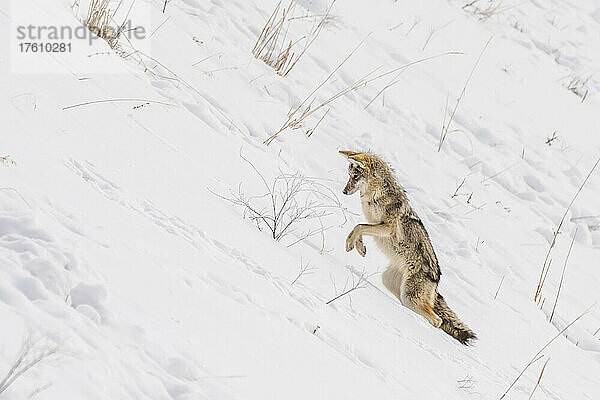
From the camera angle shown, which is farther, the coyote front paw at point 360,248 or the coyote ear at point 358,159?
the coyote ear at point 358,159

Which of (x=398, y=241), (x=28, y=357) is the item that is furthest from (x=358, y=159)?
(x=28, y=357)

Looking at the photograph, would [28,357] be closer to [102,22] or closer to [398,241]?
[398,241]

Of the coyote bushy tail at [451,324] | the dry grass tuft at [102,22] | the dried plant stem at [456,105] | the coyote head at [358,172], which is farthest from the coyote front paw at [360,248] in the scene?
the dried plant stem at [456,105]

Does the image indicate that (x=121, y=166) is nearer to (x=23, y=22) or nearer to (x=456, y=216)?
(x=23, y=22)

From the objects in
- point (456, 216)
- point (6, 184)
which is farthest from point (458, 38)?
point (6, 184)

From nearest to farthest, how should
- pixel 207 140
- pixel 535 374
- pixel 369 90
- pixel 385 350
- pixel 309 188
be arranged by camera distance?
pixel 385 350 < pixel 535 374 < pixel 207 140 < pixel 309 188 < pixel 369 90

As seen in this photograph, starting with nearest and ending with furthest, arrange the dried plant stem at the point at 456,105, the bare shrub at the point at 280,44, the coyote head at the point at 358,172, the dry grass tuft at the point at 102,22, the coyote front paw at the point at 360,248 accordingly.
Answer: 1. the coyote front paw at the point at 360,248
2. the coyote head at the point at 358,172
3. the dry grass tuft at the point at 102,22
4. the bare shrub at the point at 280,44
5. the dried plant stem at the point at 456,105

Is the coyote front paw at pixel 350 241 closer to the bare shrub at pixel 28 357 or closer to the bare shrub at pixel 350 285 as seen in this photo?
the bare shrub at pixel 350 285

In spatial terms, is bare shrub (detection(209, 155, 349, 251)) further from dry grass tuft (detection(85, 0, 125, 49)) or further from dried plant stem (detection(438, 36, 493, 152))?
dried plant stem (detection(438, 36, 493, 152))

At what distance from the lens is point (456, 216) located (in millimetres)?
5496

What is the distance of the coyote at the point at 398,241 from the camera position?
13.7 feet

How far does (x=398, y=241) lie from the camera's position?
174 inches

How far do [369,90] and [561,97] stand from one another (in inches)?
119

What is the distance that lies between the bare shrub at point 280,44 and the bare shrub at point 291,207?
5.06 ft
